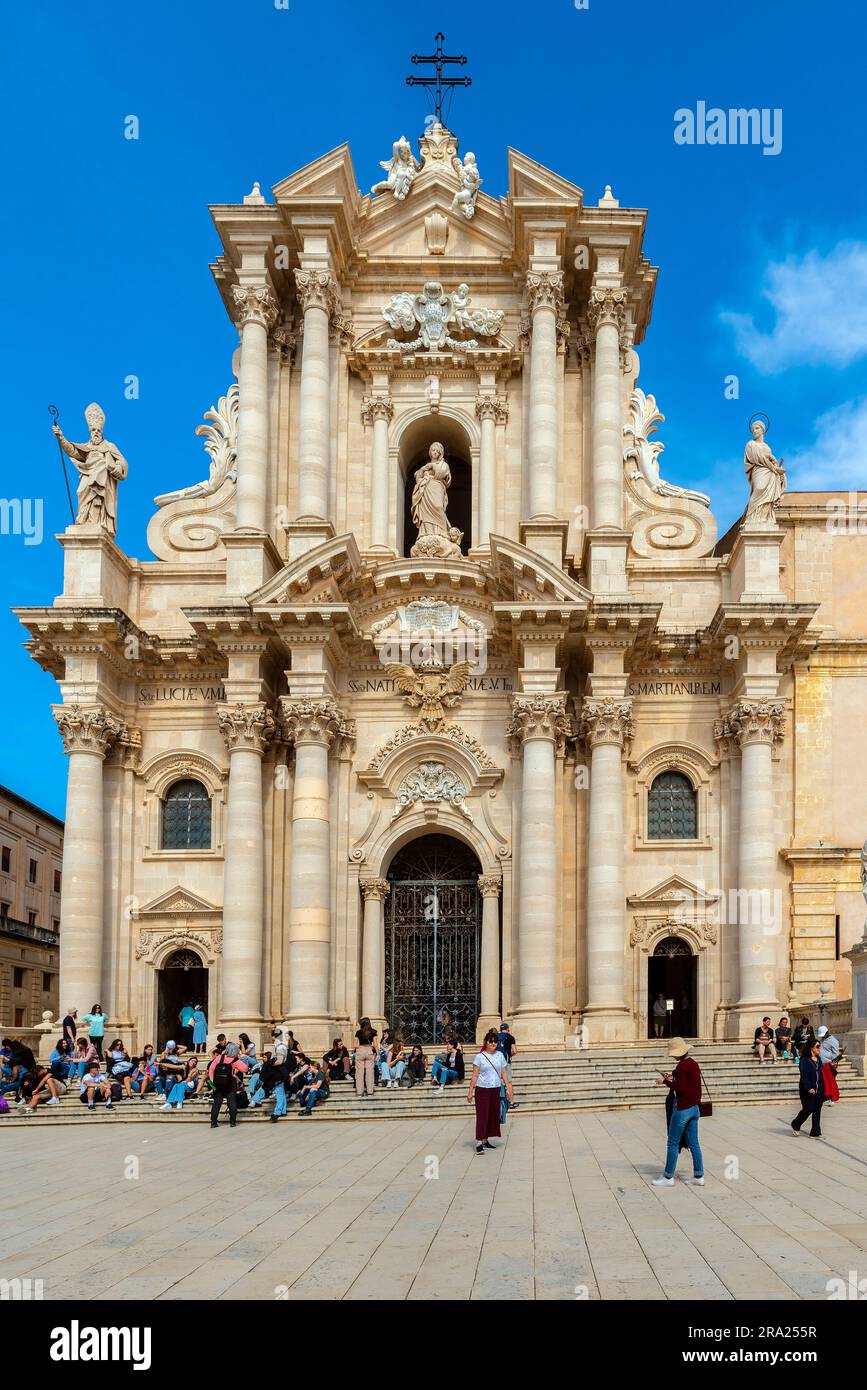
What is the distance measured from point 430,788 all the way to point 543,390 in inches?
371

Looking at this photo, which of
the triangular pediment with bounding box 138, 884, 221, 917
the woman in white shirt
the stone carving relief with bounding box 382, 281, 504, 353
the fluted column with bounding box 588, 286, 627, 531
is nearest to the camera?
the woman in white shirt

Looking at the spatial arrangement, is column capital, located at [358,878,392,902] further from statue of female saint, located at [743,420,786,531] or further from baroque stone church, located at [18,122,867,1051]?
statue of female saint, located at [743,420,786,531]

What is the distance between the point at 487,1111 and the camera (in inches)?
758

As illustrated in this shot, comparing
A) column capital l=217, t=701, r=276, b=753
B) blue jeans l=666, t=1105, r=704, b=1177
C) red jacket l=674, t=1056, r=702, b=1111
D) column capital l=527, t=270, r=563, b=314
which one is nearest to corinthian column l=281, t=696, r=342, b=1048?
column capital l=217, t=701, r=276, b=753

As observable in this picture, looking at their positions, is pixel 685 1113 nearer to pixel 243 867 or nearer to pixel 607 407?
pixel 243 867

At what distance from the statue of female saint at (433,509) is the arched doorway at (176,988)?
413 inches

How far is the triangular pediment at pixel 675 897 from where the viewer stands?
32812mm

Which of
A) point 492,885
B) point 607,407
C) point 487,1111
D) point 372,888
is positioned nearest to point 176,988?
point 372,888

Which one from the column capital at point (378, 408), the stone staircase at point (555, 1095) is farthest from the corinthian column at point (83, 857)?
the column capital at point (378, 408)

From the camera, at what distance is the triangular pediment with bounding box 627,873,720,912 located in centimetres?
3281

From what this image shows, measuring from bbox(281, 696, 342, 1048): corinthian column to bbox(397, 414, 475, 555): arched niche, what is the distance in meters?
5.86

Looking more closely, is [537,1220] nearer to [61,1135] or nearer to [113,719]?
[61,1135]
